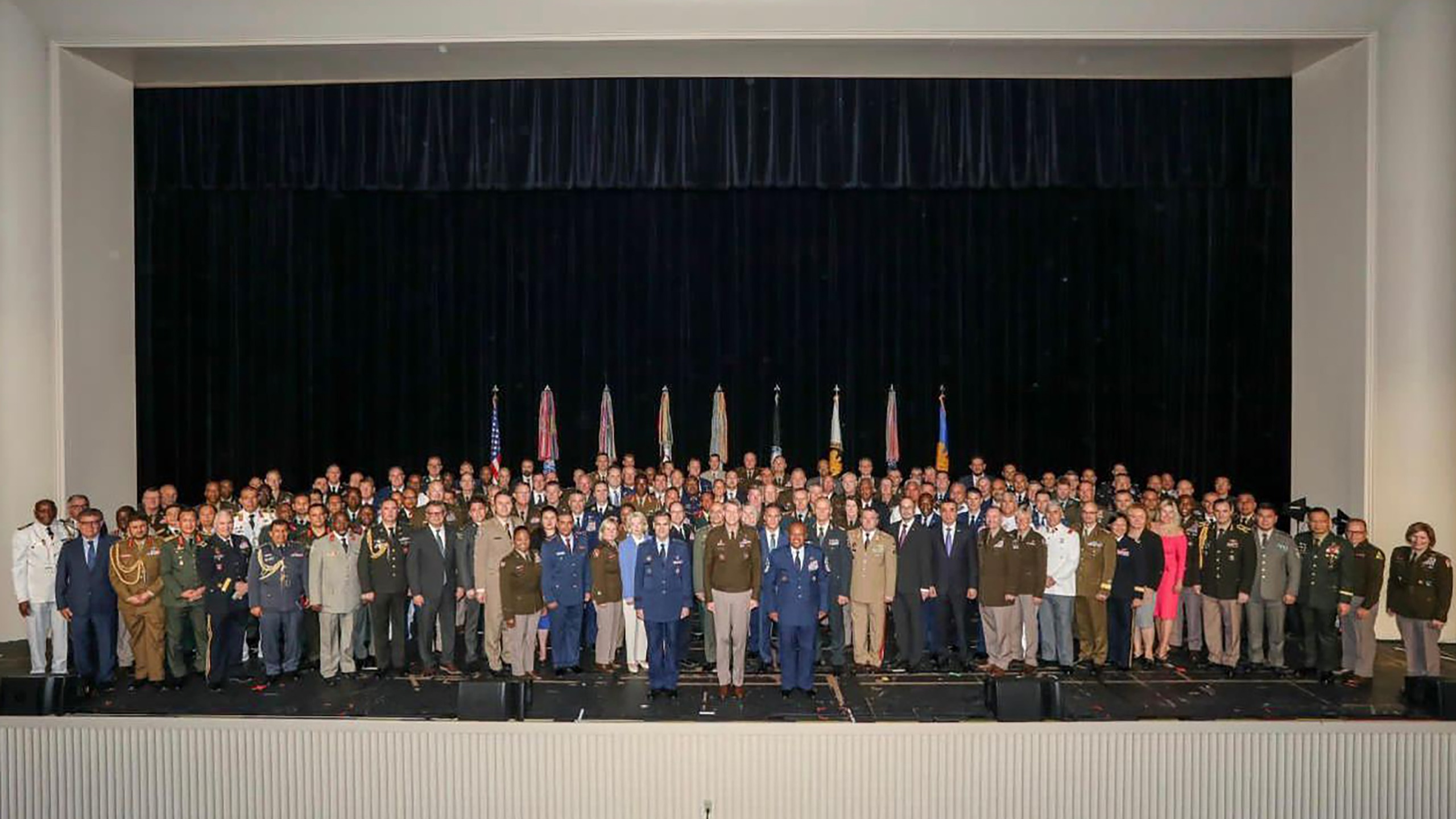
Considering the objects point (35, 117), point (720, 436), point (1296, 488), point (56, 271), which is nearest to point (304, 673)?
point (56, 271)

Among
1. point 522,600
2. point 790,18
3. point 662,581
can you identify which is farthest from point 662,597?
point 790,18

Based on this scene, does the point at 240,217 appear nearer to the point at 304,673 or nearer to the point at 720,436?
the point at 720,436

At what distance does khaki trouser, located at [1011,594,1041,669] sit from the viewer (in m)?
9.37

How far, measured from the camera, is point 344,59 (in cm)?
1277

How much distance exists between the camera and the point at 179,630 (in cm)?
909

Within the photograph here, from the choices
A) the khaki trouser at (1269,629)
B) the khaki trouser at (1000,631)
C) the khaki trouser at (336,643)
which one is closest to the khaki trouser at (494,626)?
the khaki trouser at (336,643)

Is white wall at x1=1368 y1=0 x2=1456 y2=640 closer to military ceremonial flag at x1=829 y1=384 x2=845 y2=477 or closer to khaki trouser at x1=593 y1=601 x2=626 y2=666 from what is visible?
military ceremonial flag at x1=829 y1=384 x2=845 y2=477

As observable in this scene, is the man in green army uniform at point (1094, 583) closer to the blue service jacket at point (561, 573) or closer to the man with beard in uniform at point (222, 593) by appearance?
the blue service jacket at point (561, 573)

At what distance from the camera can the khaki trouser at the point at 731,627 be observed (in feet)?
28.2

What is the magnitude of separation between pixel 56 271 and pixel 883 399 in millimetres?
11534

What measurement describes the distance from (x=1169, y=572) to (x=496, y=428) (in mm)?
9905

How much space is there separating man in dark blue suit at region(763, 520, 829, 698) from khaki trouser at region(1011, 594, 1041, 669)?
1.82m

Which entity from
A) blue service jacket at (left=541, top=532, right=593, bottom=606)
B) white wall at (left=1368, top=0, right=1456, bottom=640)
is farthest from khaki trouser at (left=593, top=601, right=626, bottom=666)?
white wall at (left=1368, top=0, right=1456, bottom=640)

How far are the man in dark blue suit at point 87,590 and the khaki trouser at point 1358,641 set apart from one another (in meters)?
10.0
